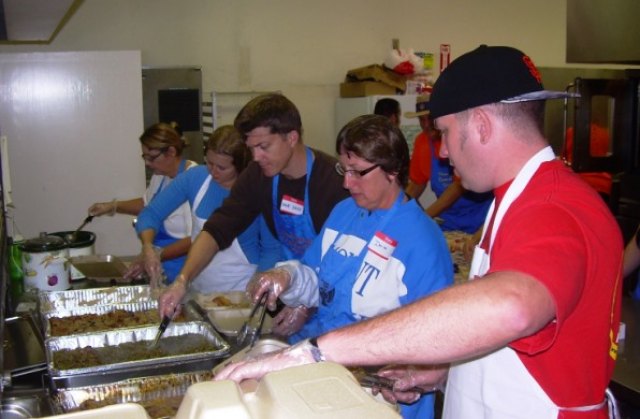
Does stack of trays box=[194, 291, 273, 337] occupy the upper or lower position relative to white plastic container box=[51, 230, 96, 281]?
lower

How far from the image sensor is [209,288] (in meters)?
3.09

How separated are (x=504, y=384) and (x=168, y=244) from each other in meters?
2.41

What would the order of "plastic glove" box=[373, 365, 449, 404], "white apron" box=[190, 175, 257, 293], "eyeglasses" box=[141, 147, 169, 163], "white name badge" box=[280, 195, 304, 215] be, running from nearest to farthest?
"plastic glove" box=[373, 365, 449, 404], "white name badge" box=[280, 195, 304, 215], "white apron" box=[190, 175, 257, 293], "eyeglasses" box=[141, 147, 169, 163]

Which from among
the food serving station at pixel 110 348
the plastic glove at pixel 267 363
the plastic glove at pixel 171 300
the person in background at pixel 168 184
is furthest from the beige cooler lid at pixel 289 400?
the person in background at pixel 168 184

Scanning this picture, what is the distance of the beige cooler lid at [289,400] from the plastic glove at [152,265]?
2.19 meters

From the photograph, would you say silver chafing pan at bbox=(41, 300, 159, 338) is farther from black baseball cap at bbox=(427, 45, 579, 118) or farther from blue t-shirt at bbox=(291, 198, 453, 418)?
black baseball cap at bbox=(427, 45, 579, 118)

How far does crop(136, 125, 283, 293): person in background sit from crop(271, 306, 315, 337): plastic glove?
0.68 m

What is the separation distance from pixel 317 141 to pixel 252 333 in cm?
364

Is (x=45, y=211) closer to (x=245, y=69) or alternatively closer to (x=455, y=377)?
(x=245, y=69)

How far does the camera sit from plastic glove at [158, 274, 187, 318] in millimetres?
2340

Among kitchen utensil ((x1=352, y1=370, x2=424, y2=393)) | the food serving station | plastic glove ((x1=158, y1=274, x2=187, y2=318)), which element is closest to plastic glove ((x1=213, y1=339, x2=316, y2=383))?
the food serving station

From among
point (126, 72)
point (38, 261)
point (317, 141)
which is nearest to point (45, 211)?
point (126, 72)

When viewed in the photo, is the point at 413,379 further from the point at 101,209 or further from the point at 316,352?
the point at 101,209

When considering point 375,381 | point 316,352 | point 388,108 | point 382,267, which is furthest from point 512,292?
point 388,108
